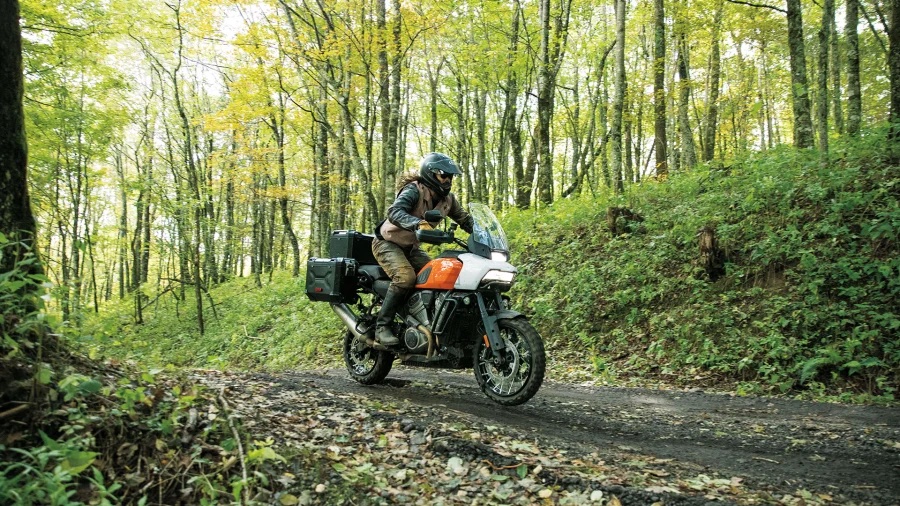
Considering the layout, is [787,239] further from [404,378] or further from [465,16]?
[465,16]

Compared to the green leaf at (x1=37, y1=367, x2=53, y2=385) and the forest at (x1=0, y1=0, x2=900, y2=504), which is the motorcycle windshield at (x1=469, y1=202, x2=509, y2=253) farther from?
the green leaf at (x1=37, y1=367, x2=53, y2=385)

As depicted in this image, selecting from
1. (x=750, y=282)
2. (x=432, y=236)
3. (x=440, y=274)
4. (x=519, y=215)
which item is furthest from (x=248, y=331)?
(x=750, y=282)

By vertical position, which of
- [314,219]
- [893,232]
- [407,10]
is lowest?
[893,232]

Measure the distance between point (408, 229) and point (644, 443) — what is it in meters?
2.90

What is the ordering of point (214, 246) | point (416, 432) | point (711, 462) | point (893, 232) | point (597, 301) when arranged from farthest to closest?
point (214, 246) < point (597, 301) < point (893, 232) < point (416, 432) < point (711, 462)

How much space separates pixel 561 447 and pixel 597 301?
601cm

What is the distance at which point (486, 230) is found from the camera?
18.1 ft

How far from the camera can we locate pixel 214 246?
26.0 metres

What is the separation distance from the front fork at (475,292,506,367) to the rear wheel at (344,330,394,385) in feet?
5.30

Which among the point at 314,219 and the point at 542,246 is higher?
the point at 314,219

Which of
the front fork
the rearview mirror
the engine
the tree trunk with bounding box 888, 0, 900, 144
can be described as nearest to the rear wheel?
the engine

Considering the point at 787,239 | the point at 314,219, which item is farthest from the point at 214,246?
the point at 787,239

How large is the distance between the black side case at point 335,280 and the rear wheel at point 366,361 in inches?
19.6

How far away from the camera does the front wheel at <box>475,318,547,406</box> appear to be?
466cm
